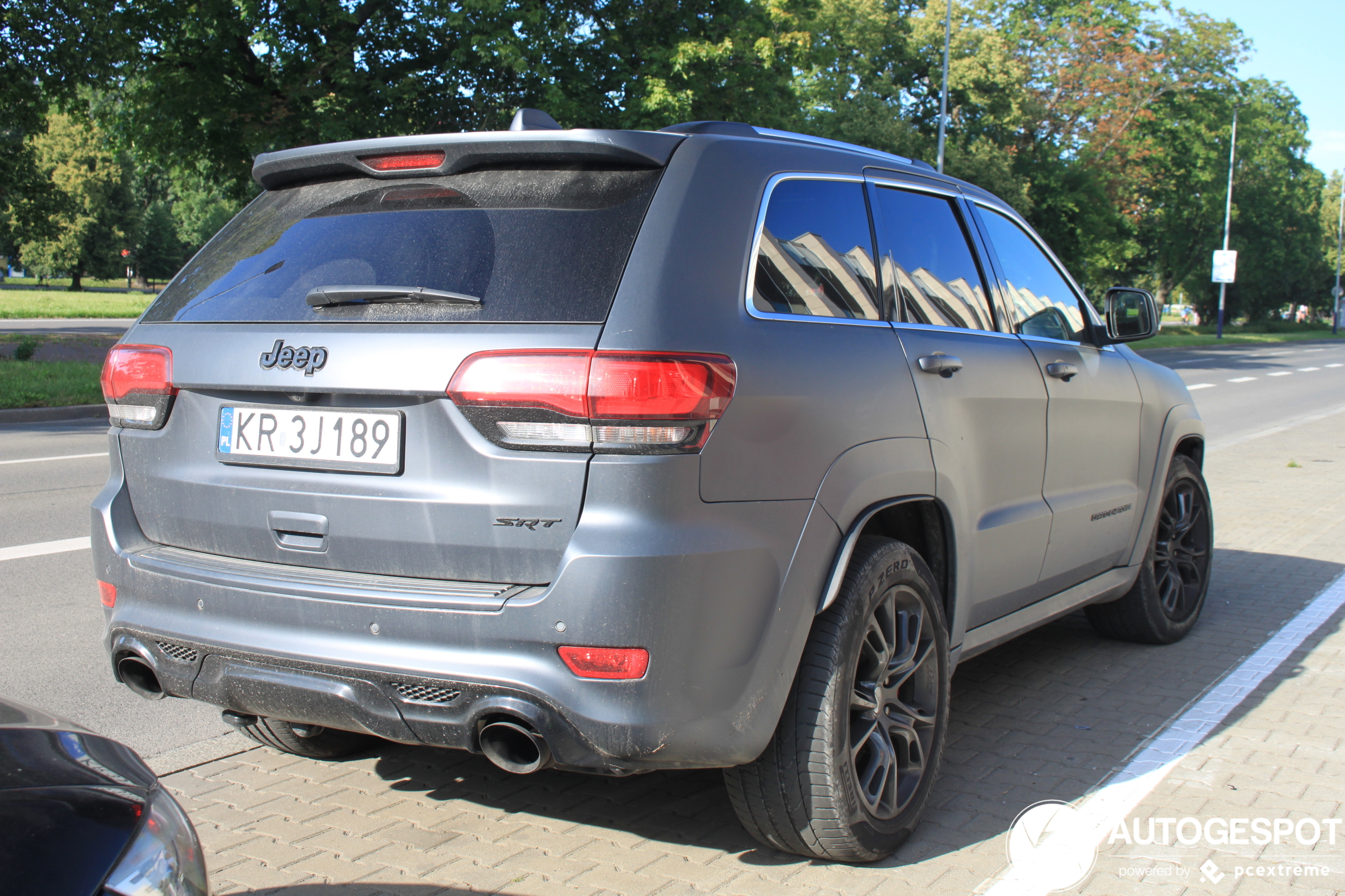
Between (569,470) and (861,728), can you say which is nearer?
(569,470)

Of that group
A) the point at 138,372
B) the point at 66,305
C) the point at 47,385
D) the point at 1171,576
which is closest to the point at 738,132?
the point at 138,372

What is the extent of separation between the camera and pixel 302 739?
12.2ft

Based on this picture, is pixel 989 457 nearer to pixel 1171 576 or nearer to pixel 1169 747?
pixel 1169 747

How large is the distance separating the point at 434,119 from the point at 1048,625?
20.2 m

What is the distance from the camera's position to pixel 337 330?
9.20 ft

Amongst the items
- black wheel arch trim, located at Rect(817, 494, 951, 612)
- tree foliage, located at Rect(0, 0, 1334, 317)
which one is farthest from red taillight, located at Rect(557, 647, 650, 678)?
tree foliage, located at Rect(0, 0, 1334, 317)

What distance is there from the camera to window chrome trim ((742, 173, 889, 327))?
2.81 m

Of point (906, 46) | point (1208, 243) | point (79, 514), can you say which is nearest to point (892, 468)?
point (79, 514)

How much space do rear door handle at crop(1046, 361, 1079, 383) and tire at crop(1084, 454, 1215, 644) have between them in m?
1.16

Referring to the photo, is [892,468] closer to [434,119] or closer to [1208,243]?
[434,119]

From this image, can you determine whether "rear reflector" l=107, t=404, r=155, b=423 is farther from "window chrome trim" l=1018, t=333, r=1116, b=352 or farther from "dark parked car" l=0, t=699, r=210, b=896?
"window chrome trim" l=1018, t=333, r=1116, b=352

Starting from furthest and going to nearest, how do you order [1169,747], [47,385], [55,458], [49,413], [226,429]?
[47,385], [49,413], [55,458], [1169,747], [226,429]

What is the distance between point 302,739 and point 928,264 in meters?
2.43

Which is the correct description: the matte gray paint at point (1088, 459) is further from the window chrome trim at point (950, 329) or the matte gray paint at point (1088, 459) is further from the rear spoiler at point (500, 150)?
the rear spoiler at point (500, 150)
